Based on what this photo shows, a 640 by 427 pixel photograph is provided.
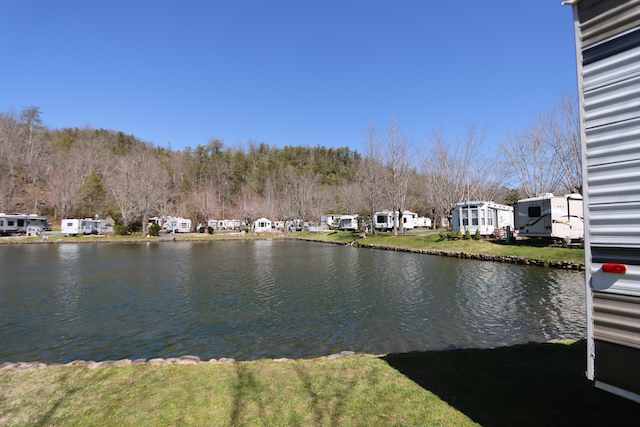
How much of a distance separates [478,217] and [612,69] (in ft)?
94.2

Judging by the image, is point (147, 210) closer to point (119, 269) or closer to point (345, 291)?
point (119, 269)

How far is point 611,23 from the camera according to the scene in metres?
3.00

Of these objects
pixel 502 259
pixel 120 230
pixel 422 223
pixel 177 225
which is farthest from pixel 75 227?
pixel 502 259

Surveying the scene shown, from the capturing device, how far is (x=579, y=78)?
3221mm

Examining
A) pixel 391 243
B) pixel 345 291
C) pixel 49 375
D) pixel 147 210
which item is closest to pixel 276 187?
pixel 147 210

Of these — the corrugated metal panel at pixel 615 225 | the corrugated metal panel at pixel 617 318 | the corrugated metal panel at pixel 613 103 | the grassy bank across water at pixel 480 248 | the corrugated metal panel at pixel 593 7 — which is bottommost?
the grassy bank across water at pixel 480 248

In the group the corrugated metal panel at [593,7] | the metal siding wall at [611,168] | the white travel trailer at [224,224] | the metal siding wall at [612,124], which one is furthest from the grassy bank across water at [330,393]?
the white travel trailer at [224,224]

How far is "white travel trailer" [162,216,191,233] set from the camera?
60641 mm

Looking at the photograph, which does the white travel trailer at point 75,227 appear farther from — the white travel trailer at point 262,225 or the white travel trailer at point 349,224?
the white travel trailer at point 349,224

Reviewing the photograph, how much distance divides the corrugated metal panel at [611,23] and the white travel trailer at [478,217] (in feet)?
88.9

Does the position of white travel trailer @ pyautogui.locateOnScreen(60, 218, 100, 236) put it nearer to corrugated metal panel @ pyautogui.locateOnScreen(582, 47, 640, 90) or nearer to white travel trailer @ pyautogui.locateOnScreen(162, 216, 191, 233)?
white travel trailer @ pyautogui.locateOnScreen(162, 216, 191, 233)

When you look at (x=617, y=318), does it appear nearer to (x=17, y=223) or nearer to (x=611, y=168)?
(x=611, y=168)

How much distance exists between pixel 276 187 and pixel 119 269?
7114 cm

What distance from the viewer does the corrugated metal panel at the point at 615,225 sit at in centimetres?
281
